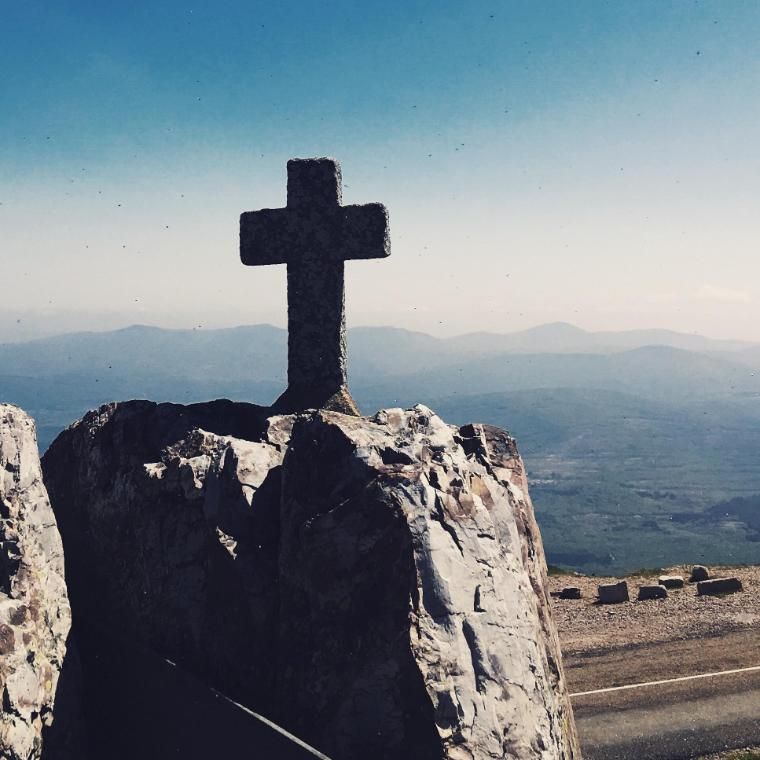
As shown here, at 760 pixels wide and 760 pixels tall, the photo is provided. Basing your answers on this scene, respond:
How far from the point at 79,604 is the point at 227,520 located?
2.20 m

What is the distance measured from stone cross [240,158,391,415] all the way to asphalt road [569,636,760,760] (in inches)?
382

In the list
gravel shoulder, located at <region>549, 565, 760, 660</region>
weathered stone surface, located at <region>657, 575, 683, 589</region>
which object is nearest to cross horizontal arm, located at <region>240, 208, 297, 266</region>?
gravel shoulder, located at <region>549, 565, 760, 660</region>

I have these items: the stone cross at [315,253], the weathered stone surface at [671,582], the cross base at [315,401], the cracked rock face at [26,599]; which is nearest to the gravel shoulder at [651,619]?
the weathered stone surface at [671,582]

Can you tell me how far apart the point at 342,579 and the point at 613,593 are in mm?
19607

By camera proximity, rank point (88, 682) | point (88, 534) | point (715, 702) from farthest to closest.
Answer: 1. point (715, 702)
2. point (88, 534)
3. point (88, 682)

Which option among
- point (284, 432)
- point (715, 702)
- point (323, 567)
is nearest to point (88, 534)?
point (284, 432)

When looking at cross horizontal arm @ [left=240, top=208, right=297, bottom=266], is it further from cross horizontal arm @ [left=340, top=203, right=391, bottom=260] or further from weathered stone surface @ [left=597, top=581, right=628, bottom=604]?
weathered stone surface @ [left=597, top=581, right=628, bottom=604]

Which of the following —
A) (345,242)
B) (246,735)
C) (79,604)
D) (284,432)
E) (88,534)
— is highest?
(345,242)

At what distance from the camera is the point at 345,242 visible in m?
13.9

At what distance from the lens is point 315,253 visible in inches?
554

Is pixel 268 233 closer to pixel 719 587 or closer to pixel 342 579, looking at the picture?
pixel 342 579

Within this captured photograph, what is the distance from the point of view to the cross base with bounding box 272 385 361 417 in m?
13.7

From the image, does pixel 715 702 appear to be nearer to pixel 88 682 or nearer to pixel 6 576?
pixel 88 682

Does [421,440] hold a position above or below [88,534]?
above
